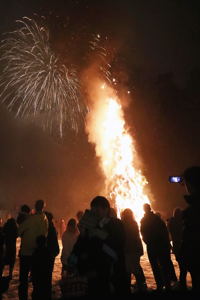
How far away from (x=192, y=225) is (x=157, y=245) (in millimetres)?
4378

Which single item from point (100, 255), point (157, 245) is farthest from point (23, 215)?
point (100, 255)

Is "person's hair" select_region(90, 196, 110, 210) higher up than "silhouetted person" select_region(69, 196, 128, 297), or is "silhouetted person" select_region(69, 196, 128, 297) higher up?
"person's hair" select_region(90, 196, 110, 210)

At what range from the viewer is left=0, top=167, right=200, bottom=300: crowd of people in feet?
11.7

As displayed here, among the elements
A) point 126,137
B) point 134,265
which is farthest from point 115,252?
point 126,137

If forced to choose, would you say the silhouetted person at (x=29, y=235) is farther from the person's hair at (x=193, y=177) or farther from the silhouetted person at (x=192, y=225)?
the person's hair at (x=193, y=177)

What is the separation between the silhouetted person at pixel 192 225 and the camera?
12.0 ft

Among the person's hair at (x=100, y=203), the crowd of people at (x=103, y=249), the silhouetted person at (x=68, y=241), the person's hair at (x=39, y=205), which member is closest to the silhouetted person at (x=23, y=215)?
the crowd of people at (x=103, y=249)

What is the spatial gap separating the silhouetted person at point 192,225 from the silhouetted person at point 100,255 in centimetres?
73

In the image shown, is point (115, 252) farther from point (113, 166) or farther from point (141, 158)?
point (141, 158)

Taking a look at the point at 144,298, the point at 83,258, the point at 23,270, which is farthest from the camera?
the point at 23,270

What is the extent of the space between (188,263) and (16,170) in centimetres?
5789

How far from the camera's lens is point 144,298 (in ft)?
12.4

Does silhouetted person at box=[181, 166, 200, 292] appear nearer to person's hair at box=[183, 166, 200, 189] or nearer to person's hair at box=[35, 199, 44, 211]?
person's hair at box=[183, 166, 200, 189]

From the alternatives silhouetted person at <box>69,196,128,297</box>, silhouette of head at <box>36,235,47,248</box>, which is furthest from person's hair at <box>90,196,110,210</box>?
silhouette of head at <box>36,235,47,248</box>
